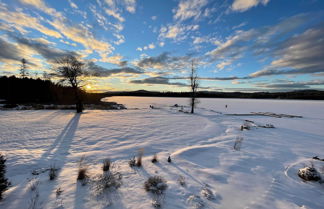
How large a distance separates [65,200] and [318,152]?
10.5m

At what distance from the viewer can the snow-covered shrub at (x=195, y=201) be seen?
2.99m

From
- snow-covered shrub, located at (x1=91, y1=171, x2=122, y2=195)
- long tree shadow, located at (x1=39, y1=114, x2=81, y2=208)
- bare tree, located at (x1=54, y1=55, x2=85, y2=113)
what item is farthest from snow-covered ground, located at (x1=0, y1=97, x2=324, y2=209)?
bare tree, located at (x1=54, y1=55, x2=85, y2=113)

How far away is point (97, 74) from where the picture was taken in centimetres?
1900

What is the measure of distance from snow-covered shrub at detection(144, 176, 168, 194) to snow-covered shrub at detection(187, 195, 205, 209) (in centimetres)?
67

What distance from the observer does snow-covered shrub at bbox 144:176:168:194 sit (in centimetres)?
344

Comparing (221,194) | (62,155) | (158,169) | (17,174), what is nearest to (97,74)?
(62,155)

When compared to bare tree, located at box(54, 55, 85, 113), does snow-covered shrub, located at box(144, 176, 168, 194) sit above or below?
below

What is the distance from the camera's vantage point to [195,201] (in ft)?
10.3

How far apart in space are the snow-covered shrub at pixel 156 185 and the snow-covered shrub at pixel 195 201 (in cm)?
67

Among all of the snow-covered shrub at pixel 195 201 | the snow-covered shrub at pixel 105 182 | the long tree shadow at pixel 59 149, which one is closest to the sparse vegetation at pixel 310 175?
the snow-covered shrub at pixel 195 201

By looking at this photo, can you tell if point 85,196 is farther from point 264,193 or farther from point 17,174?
point 264,193

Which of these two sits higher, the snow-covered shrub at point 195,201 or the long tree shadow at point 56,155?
the snow-covered shrub at point 195,201

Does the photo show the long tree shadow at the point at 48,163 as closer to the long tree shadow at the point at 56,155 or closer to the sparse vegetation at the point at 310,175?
the long tree shadow at the point at 56,155

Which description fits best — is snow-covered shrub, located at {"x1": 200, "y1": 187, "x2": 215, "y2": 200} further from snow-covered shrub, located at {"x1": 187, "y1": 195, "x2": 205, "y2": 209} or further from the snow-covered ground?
snow-covered shrub, located at {"x1": 187, "y1": 195, "x2": 205, "y2": 209}
